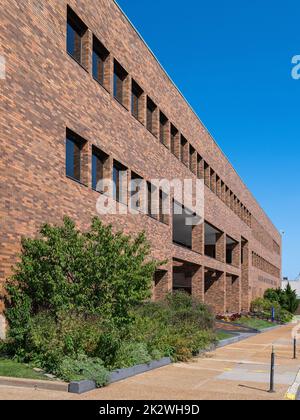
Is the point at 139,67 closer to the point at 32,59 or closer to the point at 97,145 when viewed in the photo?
the point at 97,145

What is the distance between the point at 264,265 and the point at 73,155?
59.2 m

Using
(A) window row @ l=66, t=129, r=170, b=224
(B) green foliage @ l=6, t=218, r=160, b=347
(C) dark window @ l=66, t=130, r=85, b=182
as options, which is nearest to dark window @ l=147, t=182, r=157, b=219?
(A) window row @ l=66, t=129, r=170, b=224

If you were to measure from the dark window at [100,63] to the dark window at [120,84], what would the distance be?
1.53m

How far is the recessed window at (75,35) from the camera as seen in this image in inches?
766

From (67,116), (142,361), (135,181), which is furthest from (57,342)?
(135,181)

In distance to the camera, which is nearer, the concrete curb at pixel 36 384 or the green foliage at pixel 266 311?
the concrete curb at pixel 36 384

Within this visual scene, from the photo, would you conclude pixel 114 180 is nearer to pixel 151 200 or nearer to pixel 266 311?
pixel 151 200

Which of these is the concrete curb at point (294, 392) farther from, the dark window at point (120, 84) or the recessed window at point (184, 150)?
the recessed window at point (184, 150)

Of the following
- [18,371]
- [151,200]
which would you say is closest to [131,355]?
[18,371]

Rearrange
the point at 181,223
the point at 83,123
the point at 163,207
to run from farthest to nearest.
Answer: the point at 181,223 → the point at 163,207 → the point at 83,123

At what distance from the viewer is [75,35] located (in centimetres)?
2009

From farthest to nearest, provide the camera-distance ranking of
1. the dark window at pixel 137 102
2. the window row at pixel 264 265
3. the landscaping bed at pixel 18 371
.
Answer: the window row at pixel 264 265
the dark window at pixel 137 102
the landscaping bed at pixel 18 371

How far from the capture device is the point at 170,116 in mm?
30812

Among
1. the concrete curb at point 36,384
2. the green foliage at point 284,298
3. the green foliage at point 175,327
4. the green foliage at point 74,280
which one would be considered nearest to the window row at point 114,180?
the green foliage at point 74,280
